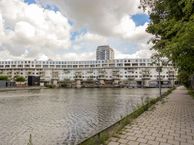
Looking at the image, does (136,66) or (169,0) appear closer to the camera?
(169,0)

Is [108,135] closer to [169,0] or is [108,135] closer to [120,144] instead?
[120,144]

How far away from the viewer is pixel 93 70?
→ 146 m

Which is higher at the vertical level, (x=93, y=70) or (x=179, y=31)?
(x=93, y=70)

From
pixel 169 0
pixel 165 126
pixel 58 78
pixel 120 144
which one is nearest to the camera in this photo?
pixel 120 144

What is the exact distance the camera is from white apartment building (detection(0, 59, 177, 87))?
134 m

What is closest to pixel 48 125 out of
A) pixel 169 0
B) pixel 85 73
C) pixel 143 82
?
pixel 169 0

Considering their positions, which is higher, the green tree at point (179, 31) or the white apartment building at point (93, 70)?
the white apartment building at point (93, 70)

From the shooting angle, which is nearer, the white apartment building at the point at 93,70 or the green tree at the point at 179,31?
the green tree at the point at 179,31

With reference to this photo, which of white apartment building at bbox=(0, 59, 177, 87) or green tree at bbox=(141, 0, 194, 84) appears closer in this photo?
green tree at bbox=(141, 0, 194, 84)

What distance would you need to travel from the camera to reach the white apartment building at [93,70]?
134375 mm

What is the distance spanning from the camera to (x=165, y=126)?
886 centimetres

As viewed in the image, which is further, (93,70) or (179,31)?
(93,70)

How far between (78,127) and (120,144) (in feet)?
16.9

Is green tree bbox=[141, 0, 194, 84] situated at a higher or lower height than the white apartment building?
lower
